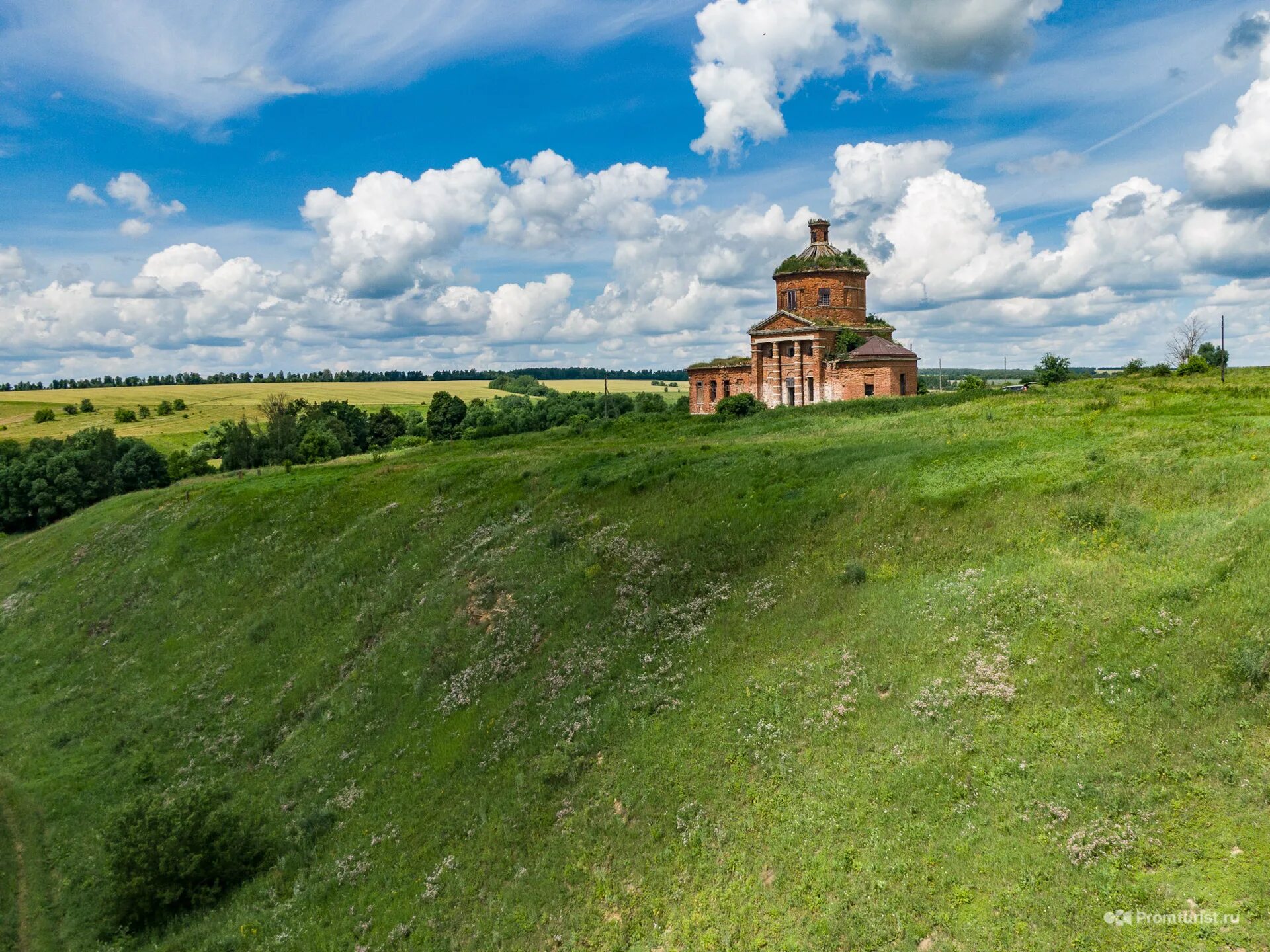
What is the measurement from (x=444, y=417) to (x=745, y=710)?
116 m

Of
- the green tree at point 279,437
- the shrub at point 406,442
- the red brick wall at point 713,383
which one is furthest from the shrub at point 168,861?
the shrub at point 406,442

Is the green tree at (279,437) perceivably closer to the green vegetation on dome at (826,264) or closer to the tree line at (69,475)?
the tree line at (69,475)

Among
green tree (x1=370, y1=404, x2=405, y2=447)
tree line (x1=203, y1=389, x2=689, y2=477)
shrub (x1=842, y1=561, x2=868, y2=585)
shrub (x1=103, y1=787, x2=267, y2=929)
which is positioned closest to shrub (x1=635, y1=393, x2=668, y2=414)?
tree line (x1=203, y1=389, x2=689, y2=477)

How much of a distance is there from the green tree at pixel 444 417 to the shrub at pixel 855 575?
107958mm

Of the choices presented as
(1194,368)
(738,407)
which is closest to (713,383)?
(738,407)

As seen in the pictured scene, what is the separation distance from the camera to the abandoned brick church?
7375 cm

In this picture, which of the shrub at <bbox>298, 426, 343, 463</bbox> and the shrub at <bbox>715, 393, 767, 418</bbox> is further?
the shrub at <bbox>298, 426, 343, 463</bbox>

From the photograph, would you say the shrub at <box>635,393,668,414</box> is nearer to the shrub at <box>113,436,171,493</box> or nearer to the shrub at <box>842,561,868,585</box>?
the shrub at <box>113,436,171,493</box>

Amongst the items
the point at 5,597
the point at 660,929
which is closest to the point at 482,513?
the point at 660,929

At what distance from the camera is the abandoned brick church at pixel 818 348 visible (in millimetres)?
73750

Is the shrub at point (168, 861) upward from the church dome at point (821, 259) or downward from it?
downward

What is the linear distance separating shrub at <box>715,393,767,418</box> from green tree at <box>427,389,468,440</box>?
214 ft

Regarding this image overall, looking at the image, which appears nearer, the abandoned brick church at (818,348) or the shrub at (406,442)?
the abandoned brick church at (818,348)

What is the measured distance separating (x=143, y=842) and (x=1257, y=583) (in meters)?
35.1
